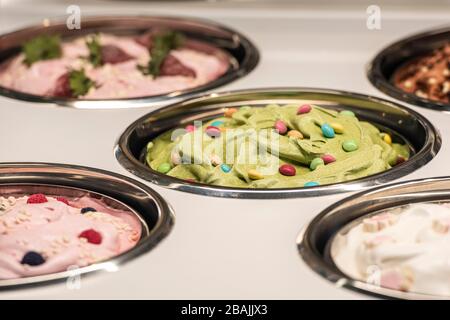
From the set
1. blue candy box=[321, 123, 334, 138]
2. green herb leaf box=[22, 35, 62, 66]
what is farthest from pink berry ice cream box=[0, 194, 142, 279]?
green herb leaf box=[22, 35, 62, 66]

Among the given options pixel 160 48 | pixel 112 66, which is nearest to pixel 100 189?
pixel 112 66

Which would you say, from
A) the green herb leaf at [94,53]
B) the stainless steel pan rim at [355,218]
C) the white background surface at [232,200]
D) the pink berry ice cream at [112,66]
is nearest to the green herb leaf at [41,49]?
the pink berry ice cream at [112,66]

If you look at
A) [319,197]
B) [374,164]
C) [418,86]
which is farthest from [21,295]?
[418,86]

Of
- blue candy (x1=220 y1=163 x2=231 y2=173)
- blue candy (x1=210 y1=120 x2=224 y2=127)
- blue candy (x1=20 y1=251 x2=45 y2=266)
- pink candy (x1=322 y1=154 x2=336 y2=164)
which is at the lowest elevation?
blue candy (x1=20 y1=251 x2=45 y2=266)

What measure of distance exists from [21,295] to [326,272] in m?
0.63

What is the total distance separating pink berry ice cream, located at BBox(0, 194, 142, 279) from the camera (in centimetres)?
200

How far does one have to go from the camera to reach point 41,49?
3463 mm

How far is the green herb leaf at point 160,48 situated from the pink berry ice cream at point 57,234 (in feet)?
3.15

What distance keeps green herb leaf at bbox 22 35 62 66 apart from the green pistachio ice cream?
36.1 inches

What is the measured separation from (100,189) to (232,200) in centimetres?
37

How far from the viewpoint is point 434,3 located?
3773 millimetres

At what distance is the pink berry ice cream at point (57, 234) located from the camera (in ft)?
6.56

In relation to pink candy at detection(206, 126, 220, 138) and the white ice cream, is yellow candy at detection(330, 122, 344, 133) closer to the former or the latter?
pink candy at detection(206, 126, 220, 138)
